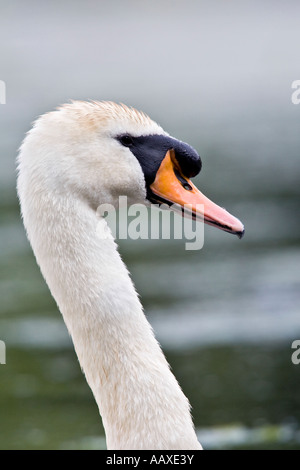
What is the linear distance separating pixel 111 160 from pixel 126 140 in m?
0.13

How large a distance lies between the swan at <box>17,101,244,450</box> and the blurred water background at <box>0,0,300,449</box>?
2737 mm

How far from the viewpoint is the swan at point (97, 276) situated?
4137 mm

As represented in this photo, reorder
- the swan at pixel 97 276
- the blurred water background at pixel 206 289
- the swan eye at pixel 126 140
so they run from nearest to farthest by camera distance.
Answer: the swan at pixel 97 276
the swan eye at pixel 126 140
the blurred water background at pixel 206 289

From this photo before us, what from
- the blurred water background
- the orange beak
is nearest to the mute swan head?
the orange beak

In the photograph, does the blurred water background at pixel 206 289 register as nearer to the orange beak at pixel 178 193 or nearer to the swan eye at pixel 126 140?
the orange beak at pixel 178 193

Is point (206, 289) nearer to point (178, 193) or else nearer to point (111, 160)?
point (178, 193)

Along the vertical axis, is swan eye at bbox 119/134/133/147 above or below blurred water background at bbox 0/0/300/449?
below

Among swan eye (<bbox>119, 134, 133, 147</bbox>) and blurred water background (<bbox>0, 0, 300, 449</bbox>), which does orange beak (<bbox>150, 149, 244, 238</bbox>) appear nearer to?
swan eye (<bbox>119, 134, 133, 147</bbox>)

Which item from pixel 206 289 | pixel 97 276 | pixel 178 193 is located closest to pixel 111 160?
pixel 178 193

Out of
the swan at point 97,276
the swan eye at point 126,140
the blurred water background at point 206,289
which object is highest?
the blurred water background at point 206,289

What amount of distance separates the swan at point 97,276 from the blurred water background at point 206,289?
274 centimetres

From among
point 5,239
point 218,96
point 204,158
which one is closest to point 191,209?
point 5,239

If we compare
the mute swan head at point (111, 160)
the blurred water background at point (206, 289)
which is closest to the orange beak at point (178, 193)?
the mute swan head at point (111, 160)

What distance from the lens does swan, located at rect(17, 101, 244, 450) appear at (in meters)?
4.14
